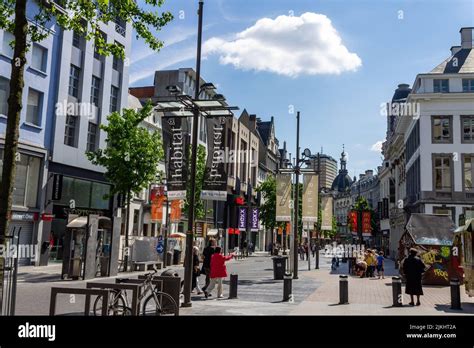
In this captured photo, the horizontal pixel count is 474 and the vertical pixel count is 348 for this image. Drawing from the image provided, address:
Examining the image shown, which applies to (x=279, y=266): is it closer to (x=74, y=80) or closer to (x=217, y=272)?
(x=217, y=272)

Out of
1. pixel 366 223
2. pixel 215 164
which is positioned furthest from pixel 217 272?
pixel 366 223

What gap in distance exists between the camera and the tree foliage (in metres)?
26.1

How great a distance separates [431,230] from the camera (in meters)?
24.5

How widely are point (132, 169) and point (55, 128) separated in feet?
23.7

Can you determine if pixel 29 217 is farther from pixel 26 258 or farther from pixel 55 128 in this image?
pixel 55 128

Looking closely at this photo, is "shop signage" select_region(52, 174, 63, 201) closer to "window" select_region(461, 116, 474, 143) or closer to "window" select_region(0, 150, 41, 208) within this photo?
"window" select_region(0, 150, 41, 208)

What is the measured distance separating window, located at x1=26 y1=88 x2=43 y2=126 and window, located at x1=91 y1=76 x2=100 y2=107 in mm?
5760

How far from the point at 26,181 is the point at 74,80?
28.2 feet

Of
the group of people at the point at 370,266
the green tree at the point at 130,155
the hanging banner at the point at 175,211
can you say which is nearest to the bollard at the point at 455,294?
the group of people at the point at 370,266

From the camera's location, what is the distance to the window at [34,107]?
92.3 feet

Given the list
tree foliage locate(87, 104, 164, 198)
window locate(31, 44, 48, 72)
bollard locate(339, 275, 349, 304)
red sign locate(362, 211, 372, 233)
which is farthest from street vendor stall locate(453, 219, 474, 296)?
red sign locate(362, 211, 372, 233)

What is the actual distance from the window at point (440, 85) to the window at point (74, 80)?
30.2 meters
